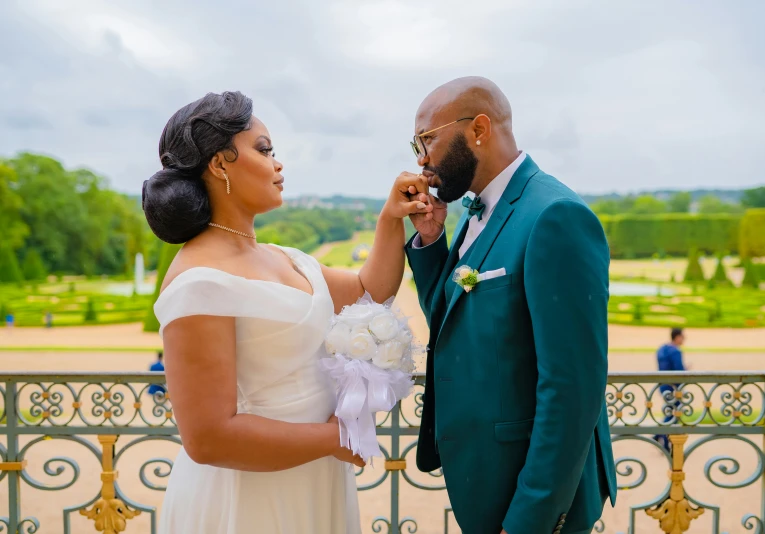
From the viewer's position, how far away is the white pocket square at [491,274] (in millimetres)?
1667

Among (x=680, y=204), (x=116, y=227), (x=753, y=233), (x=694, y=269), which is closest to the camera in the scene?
(x=753, y=233)

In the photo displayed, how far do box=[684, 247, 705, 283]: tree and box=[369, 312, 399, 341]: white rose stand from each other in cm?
2817

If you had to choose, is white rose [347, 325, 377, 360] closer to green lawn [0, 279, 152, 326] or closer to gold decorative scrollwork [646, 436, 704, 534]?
gold decorative scrollwork [646, 436, 704, 534]

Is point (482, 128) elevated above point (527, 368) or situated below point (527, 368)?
above

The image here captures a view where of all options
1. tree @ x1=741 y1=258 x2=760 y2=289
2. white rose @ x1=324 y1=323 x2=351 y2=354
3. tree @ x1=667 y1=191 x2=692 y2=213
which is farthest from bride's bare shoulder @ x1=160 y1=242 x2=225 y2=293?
tree @ x1=667 y1=191 x2=692 y2=213

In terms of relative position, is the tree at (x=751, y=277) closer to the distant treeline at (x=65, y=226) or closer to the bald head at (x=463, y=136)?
the distant treeline at (x=65, y=226)

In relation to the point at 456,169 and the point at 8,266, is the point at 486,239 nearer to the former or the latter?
the point at 456,169

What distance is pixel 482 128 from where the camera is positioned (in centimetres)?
179

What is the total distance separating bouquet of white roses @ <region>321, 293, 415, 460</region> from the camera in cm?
169

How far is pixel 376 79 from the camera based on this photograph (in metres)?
37.3

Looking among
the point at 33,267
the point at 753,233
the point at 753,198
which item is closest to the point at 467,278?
the point at 33,267

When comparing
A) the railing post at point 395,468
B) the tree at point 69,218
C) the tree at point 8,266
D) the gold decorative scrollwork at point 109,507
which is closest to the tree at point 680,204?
the tree at point 69,218

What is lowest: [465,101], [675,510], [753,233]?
[675,510]

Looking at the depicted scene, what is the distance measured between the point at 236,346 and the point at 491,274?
2.21 ft
